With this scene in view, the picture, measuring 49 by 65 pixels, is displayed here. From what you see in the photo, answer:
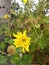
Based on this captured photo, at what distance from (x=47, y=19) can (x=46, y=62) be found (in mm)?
165

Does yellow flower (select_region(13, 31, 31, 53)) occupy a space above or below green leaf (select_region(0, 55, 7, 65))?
above

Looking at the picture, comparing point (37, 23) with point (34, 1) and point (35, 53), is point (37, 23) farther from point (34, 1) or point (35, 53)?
point (34, 1)

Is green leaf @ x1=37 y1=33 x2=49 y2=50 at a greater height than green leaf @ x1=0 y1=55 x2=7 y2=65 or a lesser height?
greater

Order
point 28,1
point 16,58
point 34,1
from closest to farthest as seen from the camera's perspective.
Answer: point 16,58
point 28,1
point 34,1

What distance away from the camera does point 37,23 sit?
0.85 metres

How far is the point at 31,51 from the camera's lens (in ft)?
2.66

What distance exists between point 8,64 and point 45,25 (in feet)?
0.70

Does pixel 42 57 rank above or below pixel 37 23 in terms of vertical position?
below

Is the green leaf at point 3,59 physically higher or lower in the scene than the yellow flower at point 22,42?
lower

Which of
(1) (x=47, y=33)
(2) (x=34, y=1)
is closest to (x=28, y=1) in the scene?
(2) (x=34, y=1)

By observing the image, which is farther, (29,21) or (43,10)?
(43,10)

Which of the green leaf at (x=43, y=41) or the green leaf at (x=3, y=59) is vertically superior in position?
the green leaf at (x=43, y=41)

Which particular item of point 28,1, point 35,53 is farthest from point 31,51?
point 28,1

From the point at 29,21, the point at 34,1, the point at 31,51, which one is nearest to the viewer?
the point at 31,51
